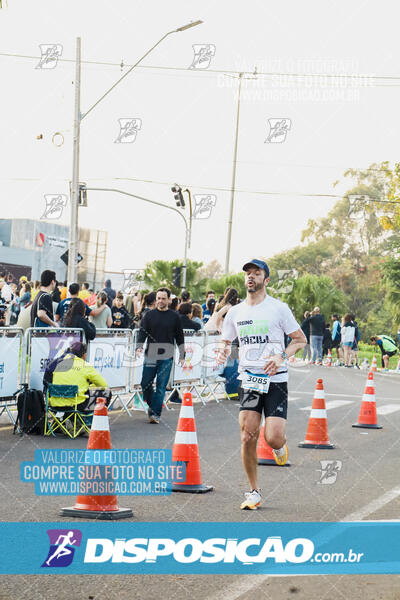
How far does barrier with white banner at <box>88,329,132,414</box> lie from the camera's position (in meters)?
14.2

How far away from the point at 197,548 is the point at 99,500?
1078 millimetres

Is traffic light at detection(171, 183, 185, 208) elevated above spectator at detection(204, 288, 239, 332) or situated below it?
above

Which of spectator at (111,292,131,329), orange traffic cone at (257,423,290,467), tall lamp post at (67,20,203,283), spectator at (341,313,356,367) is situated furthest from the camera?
spectator at (341,313,356,367)

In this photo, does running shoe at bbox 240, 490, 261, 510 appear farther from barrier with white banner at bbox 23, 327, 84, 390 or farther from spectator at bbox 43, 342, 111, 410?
barrier with white banner at bbox 23, 327, 84, 390

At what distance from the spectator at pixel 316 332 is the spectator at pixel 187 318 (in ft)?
44.7

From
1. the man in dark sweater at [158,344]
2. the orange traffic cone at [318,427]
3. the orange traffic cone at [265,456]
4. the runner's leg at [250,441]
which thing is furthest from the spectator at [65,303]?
the runner's leg at [250,441]

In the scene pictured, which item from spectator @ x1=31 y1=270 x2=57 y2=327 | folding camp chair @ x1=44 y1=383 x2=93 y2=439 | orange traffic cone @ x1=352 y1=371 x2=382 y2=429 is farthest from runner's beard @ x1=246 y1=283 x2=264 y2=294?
orange traffic cone @ x1=352 y1=371 x2=382 y2=429

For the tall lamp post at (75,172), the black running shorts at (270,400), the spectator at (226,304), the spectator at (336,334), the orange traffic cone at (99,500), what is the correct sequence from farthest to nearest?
the spectator at (336,334)
the tall lamp post at (75,172)
the spectator at (226,304)
the black running shorts at (270,400)
the orange traffic cone at (99,500)

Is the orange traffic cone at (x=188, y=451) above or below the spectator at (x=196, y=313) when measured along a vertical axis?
below

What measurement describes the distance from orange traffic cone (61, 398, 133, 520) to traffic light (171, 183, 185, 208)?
28063 mm

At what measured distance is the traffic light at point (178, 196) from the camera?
34.8m

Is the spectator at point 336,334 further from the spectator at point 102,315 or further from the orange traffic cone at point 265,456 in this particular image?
the orange traffic cone at point 265,456

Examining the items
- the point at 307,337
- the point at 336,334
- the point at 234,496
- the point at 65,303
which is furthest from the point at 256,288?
the point at 336,334

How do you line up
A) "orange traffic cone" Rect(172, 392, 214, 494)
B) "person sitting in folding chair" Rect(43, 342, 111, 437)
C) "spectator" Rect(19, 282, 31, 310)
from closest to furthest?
"orange traffic cone" Rect(172, 392, 214, 494)
"person sitting in folding chair" Rect(43, 342, 111, 437)
"spectator" Rect(19, 282, 31, 310)
